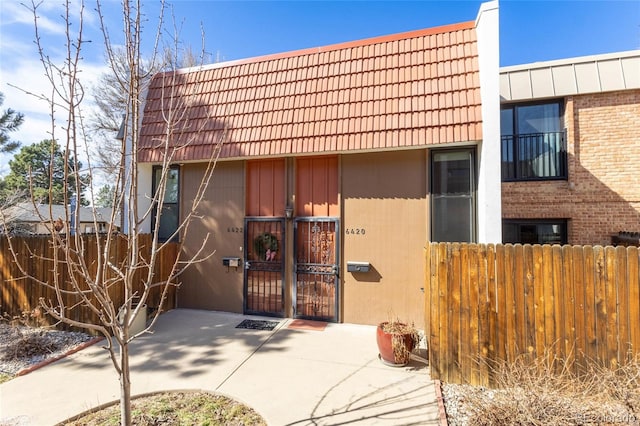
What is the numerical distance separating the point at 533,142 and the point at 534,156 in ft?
1.28

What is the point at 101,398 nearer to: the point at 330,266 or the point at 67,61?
the point at 67,61

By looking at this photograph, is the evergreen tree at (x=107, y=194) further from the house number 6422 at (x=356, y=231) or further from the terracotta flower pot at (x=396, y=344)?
the house number 6422 at (x=356, y=231)

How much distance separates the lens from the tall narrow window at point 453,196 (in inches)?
223

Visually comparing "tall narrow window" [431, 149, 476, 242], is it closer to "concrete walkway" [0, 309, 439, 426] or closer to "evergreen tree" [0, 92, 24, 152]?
"concrete walkway" [0, 309, 439, 426]

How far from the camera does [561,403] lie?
2893mm

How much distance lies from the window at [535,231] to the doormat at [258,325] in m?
6.49

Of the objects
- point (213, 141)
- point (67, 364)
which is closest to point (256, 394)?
point (67, 364)

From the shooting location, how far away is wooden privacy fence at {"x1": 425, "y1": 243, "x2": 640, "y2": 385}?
11.5 ft

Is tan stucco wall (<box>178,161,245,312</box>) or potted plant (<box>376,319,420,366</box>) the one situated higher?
tan stucco wall (<box>178,161,245,312</box>)

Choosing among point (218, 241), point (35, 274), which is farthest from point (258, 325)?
point (35, 274)

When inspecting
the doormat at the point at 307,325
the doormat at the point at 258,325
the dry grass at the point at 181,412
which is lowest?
the doormat at the point at 307,325

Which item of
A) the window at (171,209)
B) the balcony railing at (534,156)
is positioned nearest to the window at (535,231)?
→ the balcony railing at (534,156)

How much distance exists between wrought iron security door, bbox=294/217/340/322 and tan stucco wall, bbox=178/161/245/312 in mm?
1380

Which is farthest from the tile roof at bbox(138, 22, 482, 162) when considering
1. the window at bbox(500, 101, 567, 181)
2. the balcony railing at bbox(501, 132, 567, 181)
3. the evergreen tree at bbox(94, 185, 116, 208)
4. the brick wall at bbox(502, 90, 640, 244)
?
the brick wall at bbox(502, 90, 640, 244)
